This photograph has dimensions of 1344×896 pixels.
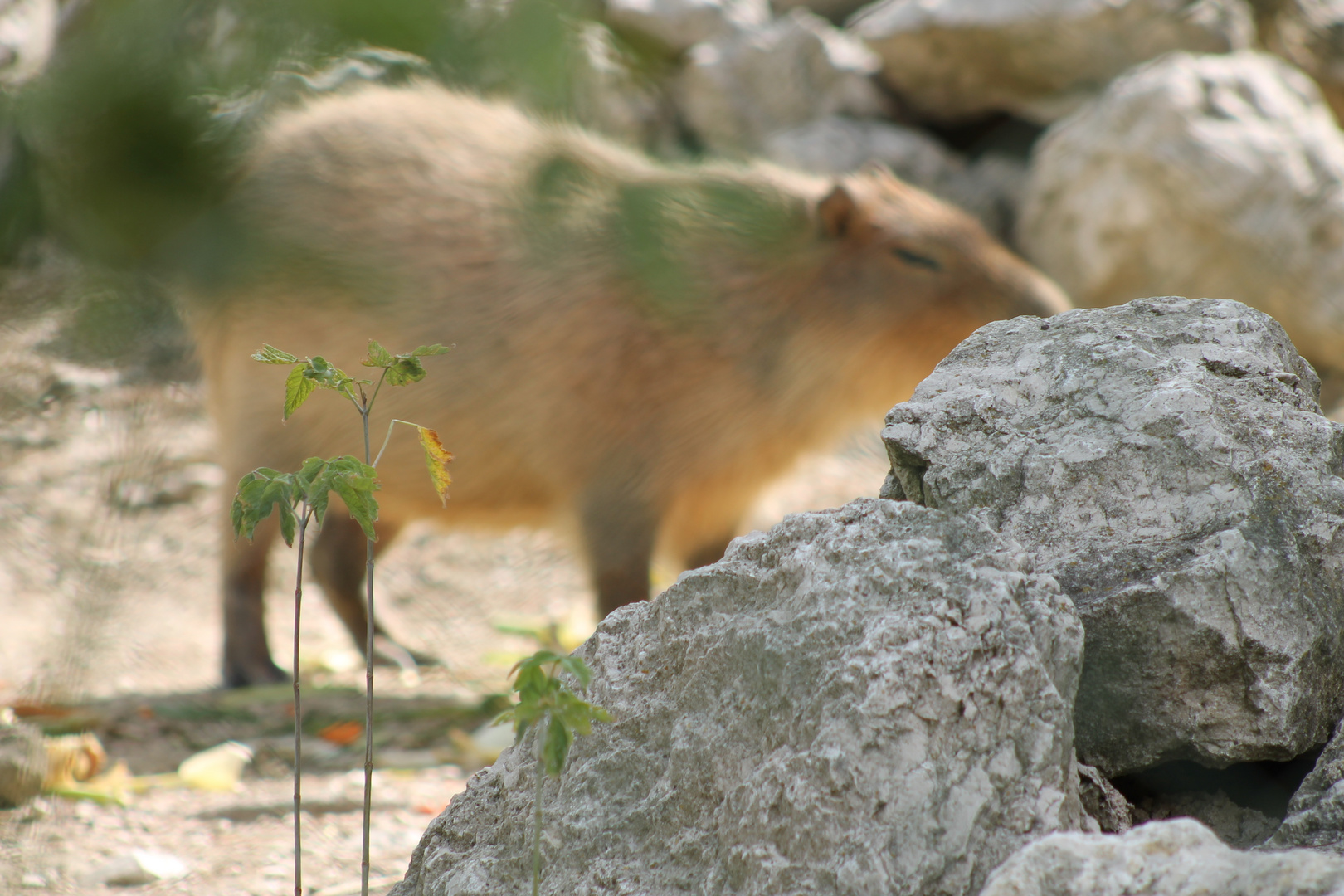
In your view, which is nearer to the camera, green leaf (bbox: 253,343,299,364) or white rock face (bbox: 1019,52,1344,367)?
green leaf (bbox: 253,343,299,364)

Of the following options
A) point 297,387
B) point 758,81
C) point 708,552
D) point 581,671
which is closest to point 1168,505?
point 581,671

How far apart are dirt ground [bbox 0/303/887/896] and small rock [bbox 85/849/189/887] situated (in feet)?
0.08

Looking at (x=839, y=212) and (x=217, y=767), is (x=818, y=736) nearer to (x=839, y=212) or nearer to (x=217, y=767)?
(x=217, y=767)

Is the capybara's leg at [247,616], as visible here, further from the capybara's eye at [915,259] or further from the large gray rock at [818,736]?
the large gray rock at [818,736]

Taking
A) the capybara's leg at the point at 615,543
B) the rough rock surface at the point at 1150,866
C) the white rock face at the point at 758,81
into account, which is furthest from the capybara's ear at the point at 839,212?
the rough rock surface at the point at 1150,866

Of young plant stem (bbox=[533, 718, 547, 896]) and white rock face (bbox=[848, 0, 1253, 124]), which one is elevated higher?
white rock face (bbox=[848, 0, 1253, 124])

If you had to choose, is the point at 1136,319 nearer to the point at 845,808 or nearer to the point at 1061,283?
the point at 845,808

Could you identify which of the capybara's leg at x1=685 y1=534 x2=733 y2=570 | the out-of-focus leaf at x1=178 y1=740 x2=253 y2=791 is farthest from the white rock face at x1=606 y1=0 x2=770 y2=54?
the out-of-focus leaf at x1=178 y1=740 x2=253 y2=791

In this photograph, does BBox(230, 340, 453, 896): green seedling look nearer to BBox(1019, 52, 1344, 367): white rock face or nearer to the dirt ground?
the dirt ground

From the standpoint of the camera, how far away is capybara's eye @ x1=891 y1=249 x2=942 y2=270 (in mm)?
3312

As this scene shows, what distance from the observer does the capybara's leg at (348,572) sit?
12.1 ft

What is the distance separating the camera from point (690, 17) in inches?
128

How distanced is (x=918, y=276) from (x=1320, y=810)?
251cm

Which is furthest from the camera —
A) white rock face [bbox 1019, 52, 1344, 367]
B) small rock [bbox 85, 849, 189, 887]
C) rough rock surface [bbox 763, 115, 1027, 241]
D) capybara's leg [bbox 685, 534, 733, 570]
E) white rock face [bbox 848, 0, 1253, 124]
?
rough rock surface [bbox 763, 115, 1027, 241]
